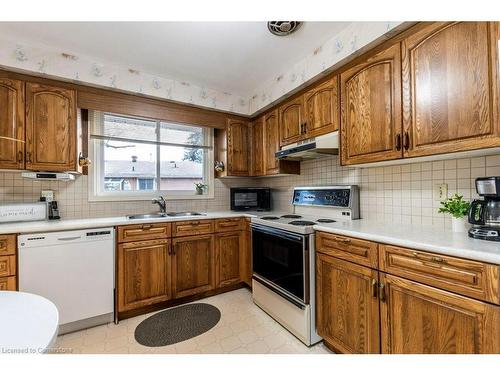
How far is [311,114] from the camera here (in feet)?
7.04

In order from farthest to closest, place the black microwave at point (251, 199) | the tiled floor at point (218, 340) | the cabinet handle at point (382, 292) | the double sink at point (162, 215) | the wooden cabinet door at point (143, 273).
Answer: the black microwave at point (251, 199) → the double sink at point (162, 215) → the wooden cabinet door at point (143, 273) → the tiled floor at point (218, 340) → the cabinet handle at point (382, 292)

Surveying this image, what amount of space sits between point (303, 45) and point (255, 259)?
2029mm

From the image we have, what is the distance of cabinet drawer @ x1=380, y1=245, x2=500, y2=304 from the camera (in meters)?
0.94

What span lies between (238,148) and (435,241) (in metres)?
2.28

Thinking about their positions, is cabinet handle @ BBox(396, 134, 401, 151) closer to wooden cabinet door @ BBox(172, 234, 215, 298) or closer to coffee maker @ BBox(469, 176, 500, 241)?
coffee maker @ BBox(469, 176, 500, 241)

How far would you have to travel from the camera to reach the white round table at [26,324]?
0.51 m

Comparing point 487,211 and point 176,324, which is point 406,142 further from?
point 176,324

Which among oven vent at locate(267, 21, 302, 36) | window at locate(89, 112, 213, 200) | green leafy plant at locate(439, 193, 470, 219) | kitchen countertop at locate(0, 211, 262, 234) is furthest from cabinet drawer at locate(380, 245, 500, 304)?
window at locate(89, 112, 213, 200)

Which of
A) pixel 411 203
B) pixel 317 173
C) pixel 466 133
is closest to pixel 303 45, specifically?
pixel 317 173

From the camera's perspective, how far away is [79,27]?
5.69 ft

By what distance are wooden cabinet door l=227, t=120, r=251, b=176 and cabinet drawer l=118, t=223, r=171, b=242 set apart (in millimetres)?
1083

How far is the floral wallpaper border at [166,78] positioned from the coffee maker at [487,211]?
3.48 ft

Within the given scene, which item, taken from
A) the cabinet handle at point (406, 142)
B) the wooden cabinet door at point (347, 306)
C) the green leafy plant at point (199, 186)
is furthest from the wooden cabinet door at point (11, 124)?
the cabinet handle at point (406, 142)

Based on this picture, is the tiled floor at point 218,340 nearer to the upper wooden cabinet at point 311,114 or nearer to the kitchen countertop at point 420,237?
the kitchen countertop at point 420,237
